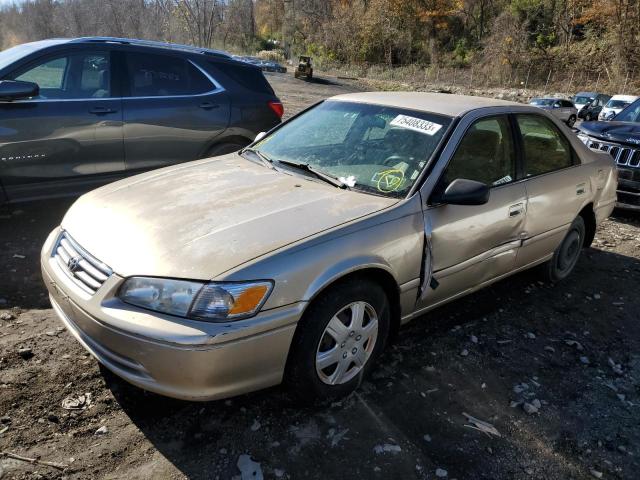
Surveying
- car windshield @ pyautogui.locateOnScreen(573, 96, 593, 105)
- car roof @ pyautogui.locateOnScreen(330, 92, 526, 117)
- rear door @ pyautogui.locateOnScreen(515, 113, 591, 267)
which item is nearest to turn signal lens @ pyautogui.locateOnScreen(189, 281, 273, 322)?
car roof @ pyautogui.locateOnScreen(330, 92, 526, 117)

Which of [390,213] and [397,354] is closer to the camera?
[390,213]

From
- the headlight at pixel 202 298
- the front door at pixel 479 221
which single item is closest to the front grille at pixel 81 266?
the headlight at pixel 202 298

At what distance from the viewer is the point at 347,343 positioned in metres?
2.82

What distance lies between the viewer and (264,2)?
79.4 m

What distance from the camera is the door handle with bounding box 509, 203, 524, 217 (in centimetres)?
371

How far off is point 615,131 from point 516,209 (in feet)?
15.0

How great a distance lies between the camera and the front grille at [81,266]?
2.53 m

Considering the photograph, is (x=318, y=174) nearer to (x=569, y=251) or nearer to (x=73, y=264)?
(x=73, y=264)

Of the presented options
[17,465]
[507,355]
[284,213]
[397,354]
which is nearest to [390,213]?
[284,213]

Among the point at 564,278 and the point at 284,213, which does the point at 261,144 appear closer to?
the point at 284,213

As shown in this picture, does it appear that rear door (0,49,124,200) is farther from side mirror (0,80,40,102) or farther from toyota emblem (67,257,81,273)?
toyota emblem (67,257,81,273)

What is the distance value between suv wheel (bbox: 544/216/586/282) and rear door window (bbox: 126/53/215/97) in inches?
159

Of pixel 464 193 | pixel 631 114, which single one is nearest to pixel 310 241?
pixel 464 193

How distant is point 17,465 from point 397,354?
2.22 m
